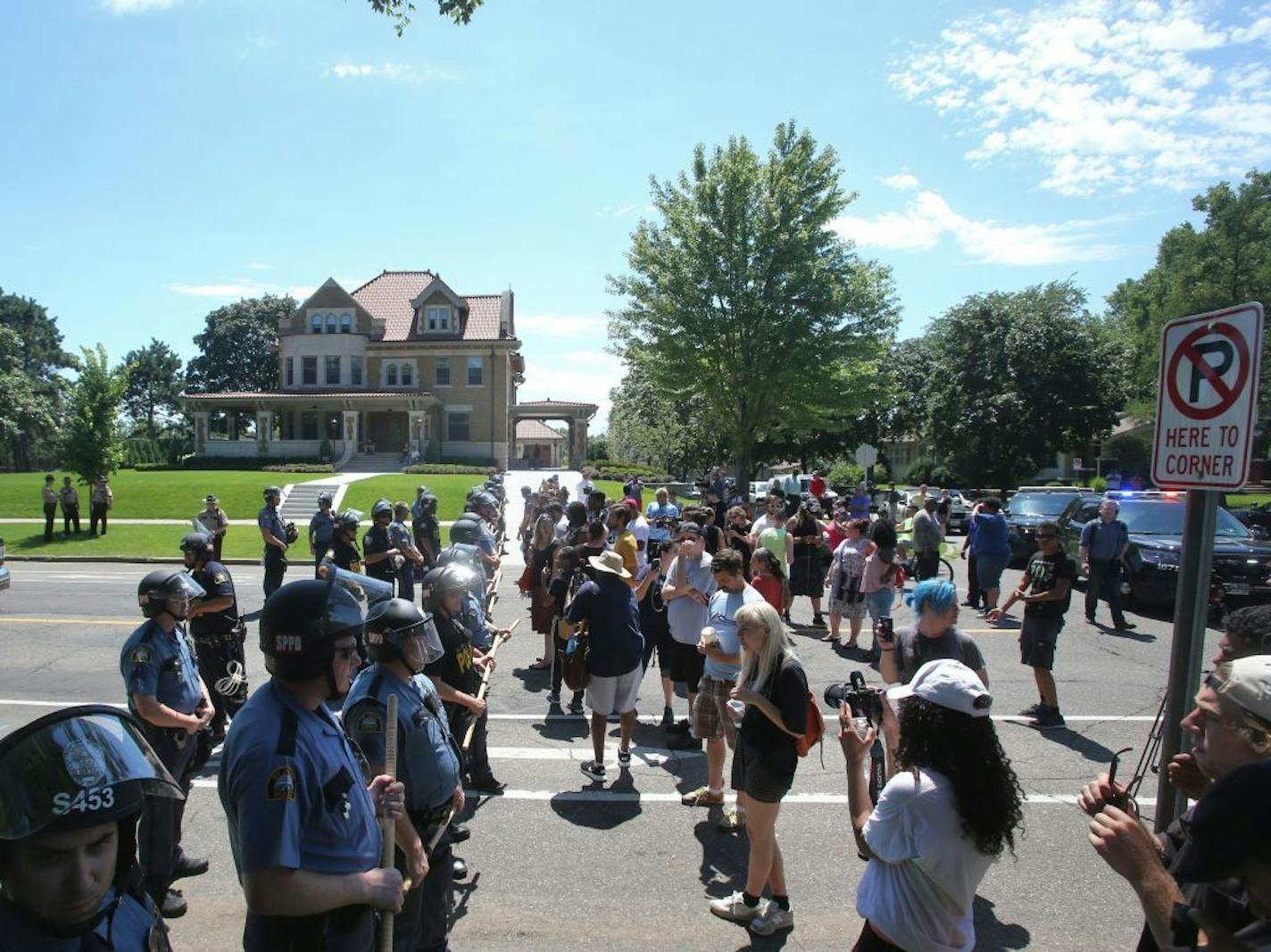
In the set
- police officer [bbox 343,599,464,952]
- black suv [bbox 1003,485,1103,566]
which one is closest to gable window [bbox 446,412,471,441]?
black suv [bbox 1003,485,1103,566]

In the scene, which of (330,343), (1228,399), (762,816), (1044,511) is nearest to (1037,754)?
(762,816)

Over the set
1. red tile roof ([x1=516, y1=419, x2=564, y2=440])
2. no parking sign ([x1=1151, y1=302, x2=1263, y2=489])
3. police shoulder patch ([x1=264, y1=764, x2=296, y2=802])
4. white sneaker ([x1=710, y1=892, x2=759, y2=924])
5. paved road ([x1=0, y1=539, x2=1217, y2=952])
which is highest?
red tile roof ([x1=516, y1=419, x2=564, y2=440])

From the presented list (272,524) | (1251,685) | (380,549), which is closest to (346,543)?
(380,549)

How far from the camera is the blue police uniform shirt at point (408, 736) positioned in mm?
3328

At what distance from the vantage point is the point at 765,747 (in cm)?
430

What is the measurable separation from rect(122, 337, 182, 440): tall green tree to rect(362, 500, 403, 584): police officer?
92143 millimetres

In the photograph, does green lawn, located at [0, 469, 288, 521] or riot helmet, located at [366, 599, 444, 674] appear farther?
green lawn, located at [0, 469, 288, 521]

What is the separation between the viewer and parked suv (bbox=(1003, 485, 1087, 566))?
17359mm

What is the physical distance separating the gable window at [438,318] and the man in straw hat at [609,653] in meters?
45.5

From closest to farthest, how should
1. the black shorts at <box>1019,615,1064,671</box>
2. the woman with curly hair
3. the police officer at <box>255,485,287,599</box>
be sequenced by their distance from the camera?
the woman with curly hair
the black shorts at <box>1019,615,1064,671</box>
the police officer at <box>255,485,287,599</box>

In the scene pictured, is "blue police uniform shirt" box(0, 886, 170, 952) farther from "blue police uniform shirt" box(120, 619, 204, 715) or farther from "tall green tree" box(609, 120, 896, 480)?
"tall green tree" box(609, 120, 896, 480)

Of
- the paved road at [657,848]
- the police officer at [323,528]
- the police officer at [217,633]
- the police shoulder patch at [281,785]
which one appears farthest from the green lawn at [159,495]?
the police shoulder patch at [281,785]

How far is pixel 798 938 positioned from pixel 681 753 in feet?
9.24

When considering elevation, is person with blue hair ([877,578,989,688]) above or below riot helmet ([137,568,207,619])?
below
